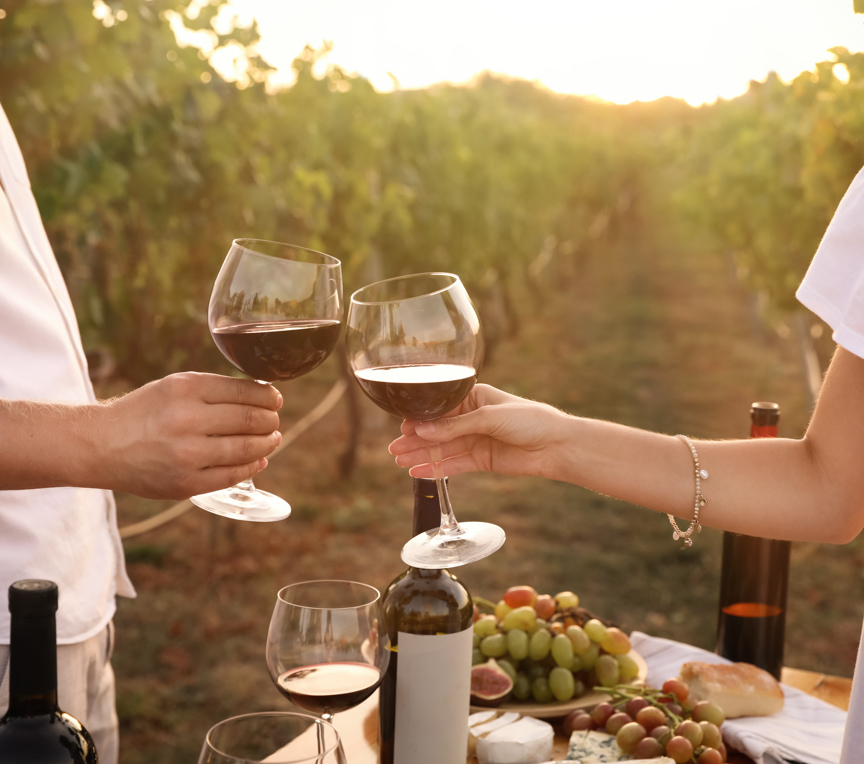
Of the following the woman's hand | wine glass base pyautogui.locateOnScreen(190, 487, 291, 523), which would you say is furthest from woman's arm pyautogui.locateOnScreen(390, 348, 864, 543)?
wine glass base pyautogui.locateOnScreen(190, 487, 291, 523)

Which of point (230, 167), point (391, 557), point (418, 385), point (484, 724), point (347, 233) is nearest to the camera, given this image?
point (418, 385)

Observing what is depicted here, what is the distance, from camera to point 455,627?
1316 millimetres

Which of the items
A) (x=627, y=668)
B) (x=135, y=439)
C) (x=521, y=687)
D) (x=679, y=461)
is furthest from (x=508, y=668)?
(x=135, y=439)

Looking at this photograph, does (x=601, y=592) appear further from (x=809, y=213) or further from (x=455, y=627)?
(x=455, y=627)

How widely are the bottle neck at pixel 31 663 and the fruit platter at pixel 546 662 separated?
0.87m

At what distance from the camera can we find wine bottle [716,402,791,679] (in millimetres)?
1790

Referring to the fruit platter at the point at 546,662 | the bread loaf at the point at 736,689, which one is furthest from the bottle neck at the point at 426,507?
the bread loaf at the point at 736,689

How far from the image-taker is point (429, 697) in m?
1.28

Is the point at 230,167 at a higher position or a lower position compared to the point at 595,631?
higher

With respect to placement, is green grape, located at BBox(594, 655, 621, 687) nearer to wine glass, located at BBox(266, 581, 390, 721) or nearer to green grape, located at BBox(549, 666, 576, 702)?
green grape, located at BBox(549, 666, 576, 702)

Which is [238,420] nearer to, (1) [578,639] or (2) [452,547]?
(2) [452,547]

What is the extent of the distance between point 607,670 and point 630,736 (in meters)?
0.22

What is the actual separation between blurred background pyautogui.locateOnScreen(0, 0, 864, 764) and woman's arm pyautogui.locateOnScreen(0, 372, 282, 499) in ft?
7.44

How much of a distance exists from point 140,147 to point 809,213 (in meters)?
4.29
